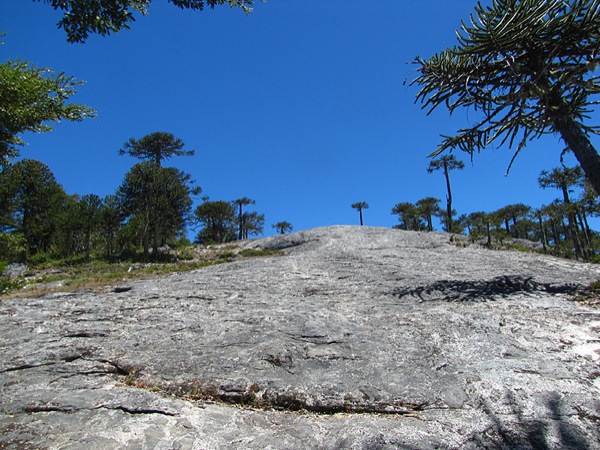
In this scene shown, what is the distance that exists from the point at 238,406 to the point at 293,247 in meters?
17.6

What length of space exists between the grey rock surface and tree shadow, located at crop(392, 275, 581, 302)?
0.31 feet

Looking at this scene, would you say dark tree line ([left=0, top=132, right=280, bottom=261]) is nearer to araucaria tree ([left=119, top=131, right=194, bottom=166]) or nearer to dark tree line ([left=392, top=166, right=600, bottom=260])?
araucaria tree ([left=119, top=131, right=194, bottom=166])

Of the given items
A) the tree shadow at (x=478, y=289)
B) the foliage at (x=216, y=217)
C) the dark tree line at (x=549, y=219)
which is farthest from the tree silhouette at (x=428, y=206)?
the tree shadow at (x=478, y=289)

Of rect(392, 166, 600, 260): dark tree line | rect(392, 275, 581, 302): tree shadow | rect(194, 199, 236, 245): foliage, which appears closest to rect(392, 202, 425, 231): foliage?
rect(392, 166, 600, 260): dark tree line

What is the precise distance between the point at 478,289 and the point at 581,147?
14.7ft

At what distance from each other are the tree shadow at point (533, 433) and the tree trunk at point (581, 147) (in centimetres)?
558

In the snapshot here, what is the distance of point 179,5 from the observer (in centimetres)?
489

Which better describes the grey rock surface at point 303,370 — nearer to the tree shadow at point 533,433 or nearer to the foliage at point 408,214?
the tree shadow at point 533,433

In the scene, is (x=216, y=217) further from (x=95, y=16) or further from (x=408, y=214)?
(x=95, y=16)

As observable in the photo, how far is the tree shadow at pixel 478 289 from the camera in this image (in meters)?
9.11

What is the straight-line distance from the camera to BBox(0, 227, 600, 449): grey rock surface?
154 inches

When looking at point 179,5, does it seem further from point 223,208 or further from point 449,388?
point 223,208

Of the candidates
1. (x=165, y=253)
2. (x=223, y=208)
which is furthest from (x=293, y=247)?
(x=223, y=208)

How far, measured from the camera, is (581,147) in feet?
25.0
